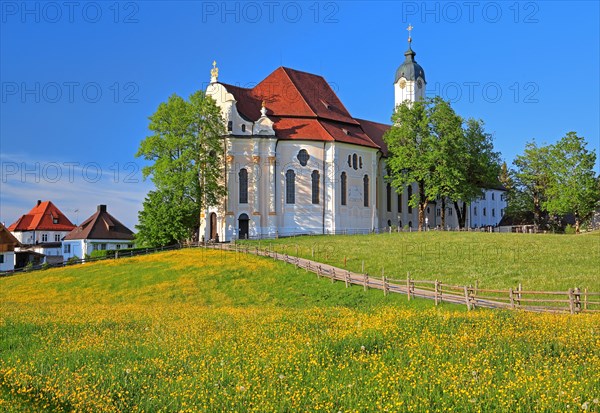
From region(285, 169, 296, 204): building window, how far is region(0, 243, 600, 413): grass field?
40.0 m

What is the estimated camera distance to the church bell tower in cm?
8300

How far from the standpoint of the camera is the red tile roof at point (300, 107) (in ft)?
217

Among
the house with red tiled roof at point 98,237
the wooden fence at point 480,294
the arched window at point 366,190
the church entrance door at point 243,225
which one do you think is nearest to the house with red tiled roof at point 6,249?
the house with red tiled roof at point 98,237

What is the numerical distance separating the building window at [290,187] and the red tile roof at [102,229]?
90.6 ft

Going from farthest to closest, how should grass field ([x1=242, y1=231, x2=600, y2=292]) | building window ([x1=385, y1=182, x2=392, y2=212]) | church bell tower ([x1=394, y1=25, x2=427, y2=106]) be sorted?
1. church bell tower ([x1=394, y1=25, x2=427, y2=106])
2. building window ([x1=385, y1=182, x2=392, y2=212])
3. grass field ([x1=242, y1=231, x2=600, y2=292])

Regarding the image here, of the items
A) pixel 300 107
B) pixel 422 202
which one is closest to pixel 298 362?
pixel 300 107

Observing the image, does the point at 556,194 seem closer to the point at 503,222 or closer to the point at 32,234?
the point at 503,222

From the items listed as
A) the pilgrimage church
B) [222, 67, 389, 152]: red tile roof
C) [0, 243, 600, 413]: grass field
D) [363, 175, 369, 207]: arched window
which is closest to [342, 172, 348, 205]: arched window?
the pilgrimage church

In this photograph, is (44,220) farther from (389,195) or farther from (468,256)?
(468,256)

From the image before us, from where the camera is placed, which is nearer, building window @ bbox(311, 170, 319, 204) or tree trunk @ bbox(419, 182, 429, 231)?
building window @ bbox(311, 170, 319, 204)

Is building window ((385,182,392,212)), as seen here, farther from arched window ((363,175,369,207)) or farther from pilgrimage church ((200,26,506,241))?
arched window ((363,175,369,207))

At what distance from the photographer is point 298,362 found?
566 inches

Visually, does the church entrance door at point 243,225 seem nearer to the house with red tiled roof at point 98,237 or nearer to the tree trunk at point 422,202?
the tree trunk at point 422,202

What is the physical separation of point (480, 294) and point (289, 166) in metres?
35.0
